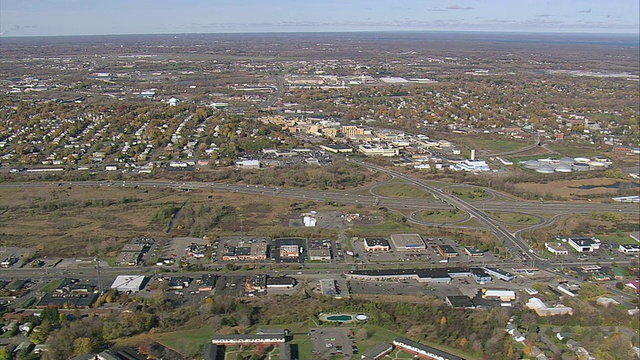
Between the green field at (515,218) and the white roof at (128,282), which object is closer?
the white roof at (128,282)

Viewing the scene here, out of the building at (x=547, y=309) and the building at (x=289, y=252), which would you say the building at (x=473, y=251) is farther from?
the building at (x=289, y=252)

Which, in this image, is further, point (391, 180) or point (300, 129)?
point (300, 129)

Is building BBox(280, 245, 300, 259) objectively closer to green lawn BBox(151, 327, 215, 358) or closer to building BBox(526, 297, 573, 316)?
green lawn BBox(151, 327, 215, 358)

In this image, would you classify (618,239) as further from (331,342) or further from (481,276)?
(331,342)

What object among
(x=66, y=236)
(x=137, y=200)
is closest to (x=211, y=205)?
(x=137, y=200)

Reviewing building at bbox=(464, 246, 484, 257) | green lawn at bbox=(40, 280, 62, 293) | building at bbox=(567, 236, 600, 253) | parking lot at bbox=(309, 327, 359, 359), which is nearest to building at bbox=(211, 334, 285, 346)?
parking lot at bbox=(309, 327, 359, 359)

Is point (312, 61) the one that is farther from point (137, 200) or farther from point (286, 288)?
point (286, 288)

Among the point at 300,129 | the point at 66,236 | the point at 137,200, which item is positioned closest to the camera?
the point at 66,236

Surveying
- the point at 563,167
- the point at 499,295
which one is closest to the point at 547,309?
the point at 499,295

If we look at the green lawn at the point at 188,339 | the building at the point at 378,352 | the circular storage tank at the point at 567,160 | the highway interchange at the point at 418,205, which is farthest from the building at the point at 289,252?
the circular storage tank at the point at 567,160
